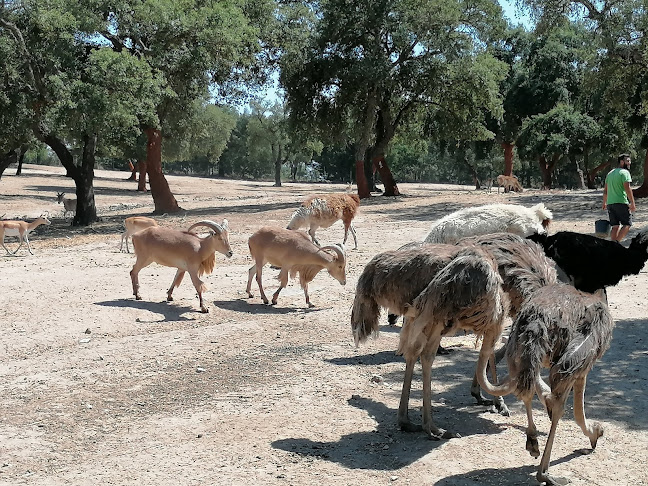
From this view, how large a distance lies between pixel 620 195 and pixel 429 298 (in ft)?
27.6

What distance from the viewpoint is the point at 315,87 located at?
102 feet

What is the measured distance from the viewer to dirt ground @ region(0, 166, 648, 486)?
5.69 meters

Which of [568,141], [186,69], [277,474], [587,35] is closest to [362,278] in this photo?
[277,474]

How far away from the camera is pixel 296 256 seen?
11.5 m

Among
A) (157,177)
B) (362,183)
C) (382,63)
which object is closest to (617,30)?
(382,63)

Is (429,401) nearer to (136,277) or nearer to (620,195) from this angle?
(136,277)

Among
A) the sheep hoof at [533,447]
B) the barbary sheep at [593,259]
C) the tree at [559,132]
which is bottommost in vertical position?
the sheep hoof at [533,447]

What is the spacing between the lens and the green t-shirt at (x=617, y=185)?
42.9 ft

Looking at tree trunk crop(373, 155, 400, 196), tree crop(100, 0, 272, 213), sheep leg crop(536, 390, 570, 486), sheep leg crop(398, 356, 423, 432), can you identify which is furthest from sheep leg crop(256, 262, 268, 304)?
tree trunk crop(373, 155, 400, 196)

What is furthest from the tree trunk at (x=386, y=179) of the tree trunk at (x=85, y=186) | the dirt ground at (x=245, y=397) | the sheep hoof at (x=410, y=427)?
the sheep hoof at (x=410, y=427)

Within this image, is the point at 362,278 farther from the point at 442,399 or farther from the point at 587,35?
the point at 587,35

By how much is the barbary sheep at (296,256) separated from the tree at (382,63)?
1738 centimetres

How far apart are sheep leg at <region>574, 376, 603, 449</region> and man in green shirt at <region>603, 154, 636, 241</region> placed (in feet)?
26.8

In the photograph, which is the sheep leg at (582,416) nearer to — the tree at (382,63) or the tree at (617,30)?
the tree at (617,30)
